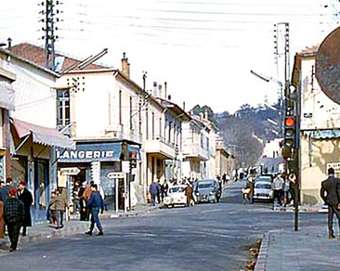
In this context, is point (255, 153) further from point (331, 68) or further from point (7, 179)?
point (331, 68)

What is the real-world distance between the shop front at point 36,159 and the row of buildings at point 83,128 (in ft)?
0.13

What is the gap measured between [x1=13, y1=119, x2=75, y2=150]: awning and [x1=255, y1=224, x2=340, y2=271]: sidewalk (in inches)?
429

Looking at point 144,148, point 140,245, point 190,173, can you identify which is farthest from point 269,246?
point 190,173

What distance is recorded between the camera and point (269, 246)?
1914cm

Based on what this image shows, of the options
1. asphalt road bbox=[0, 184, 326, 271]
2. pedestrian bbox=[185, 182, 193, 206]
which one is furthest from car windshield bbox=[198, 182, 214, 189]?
asphalt road bbox=[0, 184, 326, 271]

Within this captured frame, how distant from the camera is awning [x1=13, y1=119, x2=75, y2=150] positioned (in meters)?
30.3

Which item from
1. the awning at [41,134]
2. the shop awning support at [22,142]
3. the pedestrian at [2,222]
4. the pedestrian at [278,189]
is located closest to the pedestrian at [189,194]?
the pedestrian at [278,189]

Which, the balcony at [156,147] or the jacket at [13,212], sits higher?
the balcony at [156,147]

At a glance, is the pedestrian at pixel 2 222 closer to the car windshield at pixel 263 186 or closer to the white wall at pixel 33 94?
the white wall at pixel 33 94

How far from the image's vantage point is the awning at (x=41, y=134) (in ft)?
99.4

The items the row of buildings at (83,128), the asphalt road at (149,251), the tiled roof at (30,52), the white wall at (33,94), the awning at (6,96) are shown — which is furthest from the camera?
→ the tiled roof at (30,52)

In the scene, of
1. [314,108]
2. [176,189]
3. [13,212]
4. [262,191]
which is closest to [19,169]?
[13,212]

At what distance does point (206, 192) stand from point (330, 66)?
5036cm

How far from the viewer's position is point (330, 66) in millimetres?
7734
